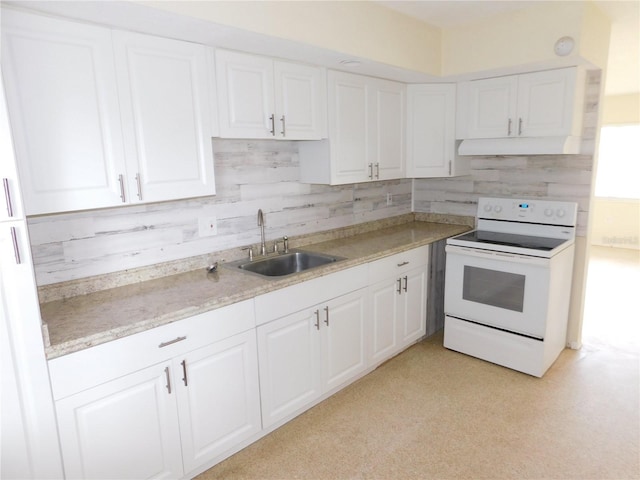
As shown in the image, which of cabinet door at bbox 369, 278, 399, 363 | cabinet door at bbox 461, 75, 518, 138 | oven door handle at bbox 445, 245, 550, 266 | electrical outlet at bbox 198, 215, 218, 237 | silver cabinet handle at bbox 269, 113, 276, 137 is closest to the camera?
silver cabinet handle at bbox 269, 113, 276, 137

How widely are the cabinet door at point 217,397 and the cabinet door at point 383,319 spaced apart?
1.02 metres

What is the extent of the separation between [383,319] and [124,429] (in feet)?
5.94

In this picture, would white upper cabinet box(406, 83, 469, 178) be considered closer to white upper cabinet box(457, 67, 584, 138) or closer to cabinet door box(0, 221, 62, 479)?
white upper cabinet box(457, 67, 584, 138)

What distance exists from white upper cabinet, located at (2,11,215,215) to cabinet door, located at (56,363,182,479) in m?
0.77

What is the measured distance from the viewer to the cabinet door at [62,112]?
5.24ft

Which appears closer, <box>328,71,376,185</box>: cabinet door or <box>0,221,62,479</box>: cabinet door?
<box>0,221,62,479</box>: cabinet door

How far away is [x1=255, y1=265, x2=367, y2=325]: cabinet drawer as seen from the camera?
2230mm

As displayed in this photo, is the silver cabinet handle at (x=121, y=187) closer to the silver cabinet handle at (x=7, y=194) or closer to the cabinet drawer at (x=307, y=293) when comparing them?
the silver cabinet handle at (x=7, y=194)

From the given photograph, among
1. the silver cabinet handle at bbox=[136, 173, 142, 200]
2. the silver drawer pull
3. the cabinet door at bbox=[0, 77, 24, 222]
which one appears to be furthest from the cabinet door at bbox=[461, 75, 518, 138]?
the cabinet door at bbox=[0, 77, 24, 222]

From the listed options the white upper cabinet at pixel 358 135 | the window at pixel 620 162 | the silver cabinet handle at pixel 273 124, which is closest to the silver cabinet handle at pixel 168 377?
the silver cabinet handle at pixel 273 124

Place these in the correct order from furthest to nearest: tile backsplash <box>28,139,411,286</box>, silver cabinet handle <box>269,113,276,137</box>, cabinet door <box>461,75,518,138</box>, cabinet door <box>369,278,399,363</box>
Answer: cabinet door <box>461,75,518,138</box> → cabinet door <box>369,278,399,363</box> → silver cabinet handle <box>269,113,276,137</box> → tile backsplash <box>28,139,411,286</box>

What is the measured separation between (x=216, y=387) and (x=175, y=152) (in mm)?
1167

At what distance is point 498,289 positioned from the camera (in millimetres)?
3074

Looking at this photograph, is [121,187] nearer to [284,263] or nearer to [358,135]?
[284,263]
